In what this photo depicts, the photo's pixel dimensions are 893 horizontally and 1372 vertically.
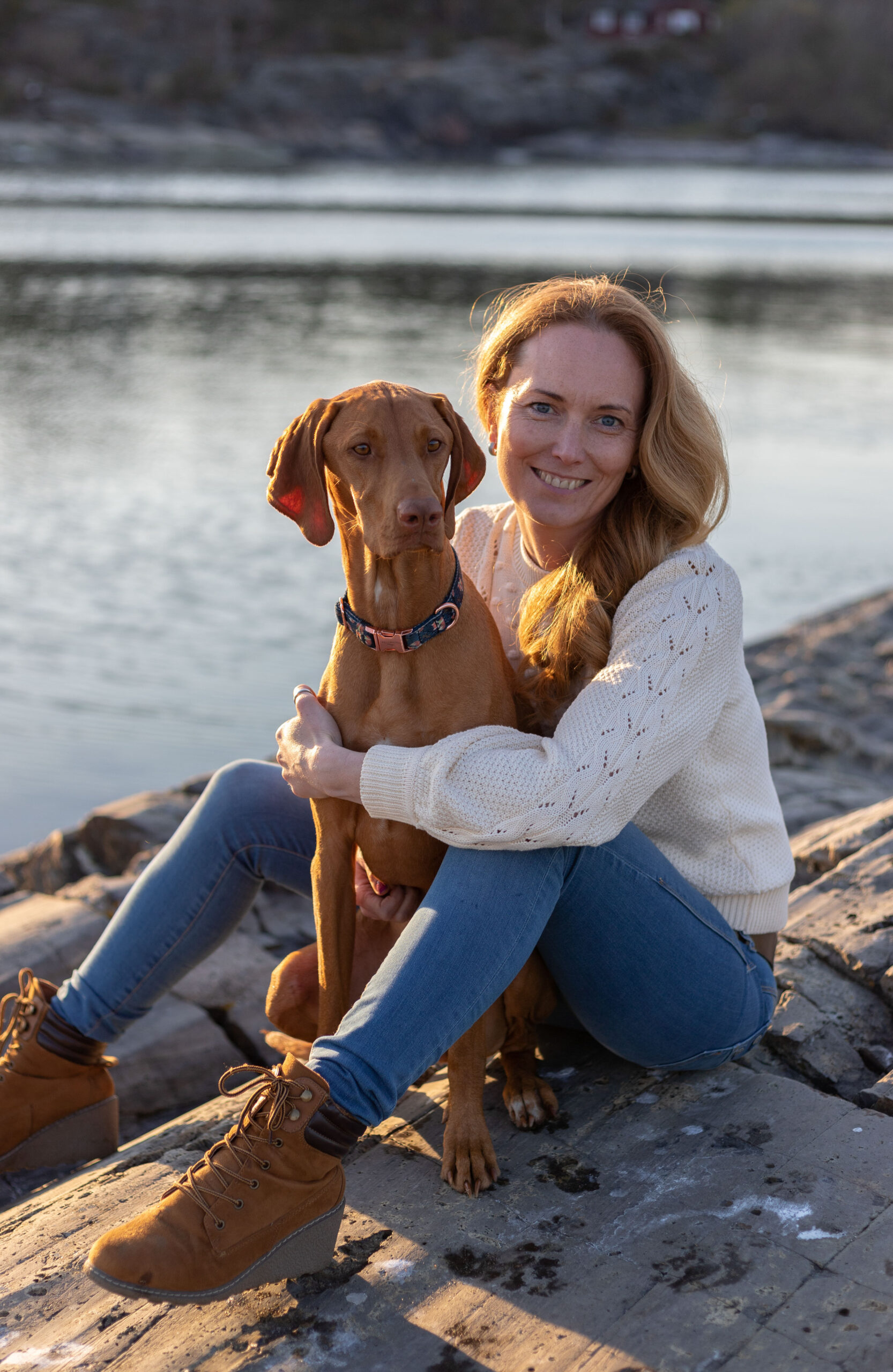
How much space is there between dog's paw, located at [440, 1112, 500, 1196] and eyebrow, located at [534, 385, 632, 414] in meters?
1.27

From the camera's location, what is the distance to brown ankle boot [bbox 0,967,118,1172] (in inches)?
96.7

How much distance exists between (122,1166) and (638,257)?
2087 cm

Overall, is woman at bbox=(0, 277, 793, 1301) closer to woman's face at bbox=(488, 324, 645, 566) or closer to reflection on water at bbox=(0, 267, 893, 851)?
woman's face at bbox=(488, 324, 645, 566)

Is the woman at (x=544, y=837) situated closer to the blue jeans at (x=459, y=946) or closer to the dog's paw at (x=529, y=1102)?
the blue jeans at (x=459, y=946)

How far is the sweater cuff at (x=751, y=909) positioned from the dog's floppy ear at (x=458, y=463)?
835 mm

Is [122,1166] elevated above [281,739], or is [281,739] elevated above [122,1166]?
[281,739]

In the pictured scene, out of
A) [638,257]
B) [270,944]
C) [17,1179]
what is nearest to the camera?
[17,1179]

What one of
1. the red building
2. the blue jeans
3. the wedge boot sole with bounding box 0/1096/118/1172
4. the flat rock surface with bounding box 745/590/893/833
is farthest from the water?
the red building

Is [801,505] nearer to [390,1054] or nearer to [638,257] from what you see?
[390,1054]

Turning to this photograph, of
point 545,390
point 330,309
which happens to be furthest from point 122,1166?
point 330,309

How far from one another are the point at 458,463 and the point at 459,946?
0.87 metres

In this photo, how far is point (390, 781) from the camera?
7.01 ft

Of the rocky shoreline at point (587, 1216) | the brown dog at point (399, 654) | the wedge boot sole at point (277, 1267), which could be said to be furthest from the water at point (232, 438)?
the wedge boot sole at point (277, 1267)

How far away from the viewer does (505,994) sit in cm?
231
